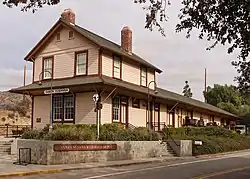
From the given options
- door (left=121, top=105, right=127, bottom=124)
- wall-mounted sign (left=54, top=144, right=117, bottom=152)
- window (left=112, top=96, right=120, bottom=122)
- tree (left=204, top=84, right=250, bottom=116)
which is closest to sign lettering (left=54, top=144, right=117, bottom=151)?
wall-mounted sign (left=54, top=144, right=117, bottom=152)

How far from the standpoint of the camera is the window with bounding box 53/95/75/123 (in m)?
30.8

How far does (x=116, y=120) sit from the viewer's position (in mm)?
31328

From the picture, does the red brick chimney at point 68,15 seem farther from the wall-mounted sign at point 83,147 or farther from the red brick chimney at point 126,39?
the wall-mounted sign at point 83,147

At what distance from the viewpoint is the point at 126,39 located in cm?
3625

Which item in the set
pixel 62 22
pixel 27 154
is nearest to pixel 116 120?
pixel 62 22

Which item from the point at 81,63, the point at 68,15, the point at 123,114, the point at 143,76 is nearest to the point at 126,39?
the point at 143,76

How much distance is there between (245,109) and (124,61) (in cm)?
5029

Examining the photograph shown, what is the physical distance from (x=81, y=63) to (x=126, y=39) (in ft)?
22.0

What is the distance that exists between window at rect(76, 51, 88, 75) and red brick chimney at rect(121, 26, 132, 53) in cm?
594

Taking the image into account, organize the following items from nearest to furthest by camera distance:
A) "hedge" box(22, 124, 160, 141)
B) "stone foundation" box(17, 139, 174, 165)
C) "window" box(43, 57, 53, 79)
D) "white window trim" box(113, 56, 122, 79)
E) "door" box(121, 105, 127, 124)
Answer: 1. "stone foundation" box(17, 139, 174, 165)
2. "hedge" box(22, 124, 160, 141)
3. "white window trim" box(113, 56, 122, 79)
4. "door" box(121, 105, 127, 124)
5. "window" box(43, 57, 53, 79)

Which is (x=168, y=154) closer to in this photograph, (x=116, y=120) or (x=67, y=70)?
(x=116, y=120)

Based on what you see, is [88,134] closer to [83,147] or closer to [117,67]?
[83,147]

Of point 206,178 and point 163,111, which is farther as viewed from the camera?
point 163,111

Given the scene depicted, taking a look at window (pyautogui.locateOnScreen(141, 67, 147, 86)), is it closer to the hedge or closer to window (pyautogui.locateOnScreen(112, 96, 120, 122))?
window (pyautogui.locateOnScreen(112, 96, 120, 122))
